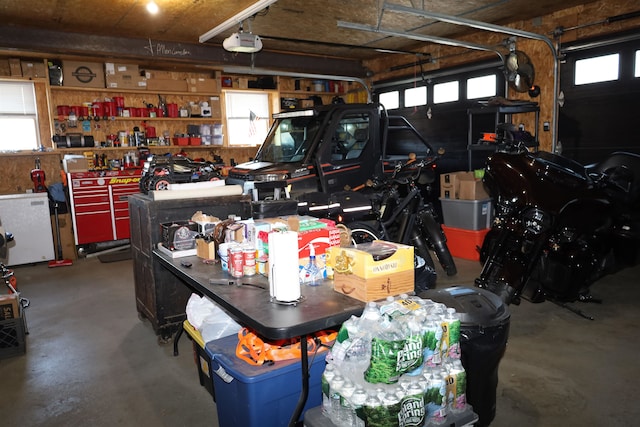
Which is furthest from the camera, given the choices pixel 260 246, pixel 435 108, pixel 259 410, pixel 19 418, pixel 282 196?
pixel 435 108

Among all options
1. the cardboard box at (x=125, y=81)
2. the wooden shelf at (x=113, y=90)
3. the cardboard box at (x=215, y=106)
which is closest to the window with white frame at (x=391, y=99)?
the cardboard box at (x=215, y=106)

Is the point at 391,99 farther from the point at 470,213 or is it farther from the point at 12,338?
the point at 12,338

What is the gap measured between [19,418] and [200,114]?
583 cm

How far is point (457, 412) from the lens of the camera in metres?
1.74

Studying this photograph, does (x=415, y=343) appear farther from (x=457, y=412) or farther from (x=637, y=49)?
(x=637, y=49)

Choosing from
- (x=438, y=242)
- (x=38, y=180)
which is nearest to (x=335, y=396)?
(x=438, y=242)

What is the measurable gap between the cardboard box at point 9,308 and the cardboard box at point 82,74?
4.27 m

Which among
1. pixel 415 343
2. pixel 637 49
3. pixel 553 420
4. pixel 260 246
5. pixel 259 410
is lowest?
pixel 553 420

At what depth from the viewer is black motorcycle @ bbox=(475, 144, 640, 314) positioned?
3678 millimetres

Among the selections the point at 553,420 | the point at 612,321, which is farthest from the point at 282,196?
the point at 612,321

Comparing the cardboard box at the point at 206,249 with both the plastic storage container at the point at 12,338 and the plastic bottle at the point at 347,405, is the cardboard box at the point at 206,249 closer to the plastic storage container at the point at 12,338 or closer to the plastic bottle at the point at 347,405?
the plastic bottle at the point at 347,405

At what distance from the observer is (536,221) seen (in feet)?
12.1

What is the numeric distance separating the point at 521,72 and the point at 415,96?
86.9 inches

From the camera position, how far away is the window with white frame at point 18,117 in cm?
634
